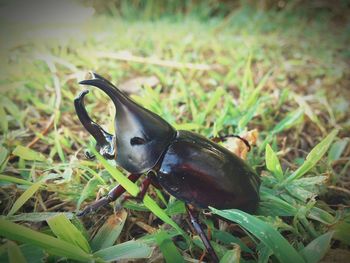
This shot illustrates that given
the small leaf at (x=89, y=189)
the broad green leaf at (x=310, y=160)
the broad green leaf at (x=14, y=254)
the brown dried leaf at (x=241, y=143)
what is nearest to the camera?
the broad green leaf at (x=14, y=254)

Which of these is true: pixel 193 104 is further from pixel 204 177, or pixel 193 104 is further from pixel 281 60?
pixel 281 60

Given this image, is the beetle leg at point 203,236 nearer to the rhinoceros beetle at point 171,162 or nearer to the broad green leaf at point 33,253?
the rhinoceros beetle at point 171,162

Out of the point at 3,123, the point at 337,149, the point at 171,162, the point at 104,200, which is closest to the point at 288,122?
the point at 337,149

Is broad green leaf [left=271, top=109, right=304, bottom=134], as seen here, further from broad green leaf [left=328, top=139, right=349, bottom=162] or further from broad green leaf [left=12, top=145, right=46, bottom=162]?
broad green leaf [left=12, top=145, right=46, bottom=162]

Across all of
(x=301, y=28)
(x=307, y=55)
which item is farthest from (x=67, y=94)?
(x=301, y=28)

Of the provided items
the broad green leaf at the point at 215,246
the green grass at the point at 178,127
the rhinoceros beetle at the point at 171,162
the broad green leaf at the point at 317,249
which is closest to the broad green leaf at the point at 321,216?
the green grass at the point at 178,127

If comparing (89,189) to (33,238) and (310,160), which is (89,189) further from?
(310,160)
